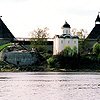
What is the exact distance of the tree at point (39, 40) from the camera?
114562 millimetres

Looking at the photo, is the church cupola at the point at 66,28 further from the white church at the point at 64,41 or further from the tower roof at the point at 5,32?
the tower roof at the point at 5,32

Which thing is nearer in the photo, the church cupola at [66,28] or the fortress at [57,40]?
the fortress at [57,40]

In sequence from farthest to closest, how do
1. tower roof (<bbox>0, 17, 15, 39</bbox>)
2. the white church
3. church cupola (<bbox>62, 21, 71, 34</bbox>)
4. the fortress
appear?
1. tower roof (<bbox>0, 17, 15, 39</bbox>)
2. church cupola (<bbox>62, 21, 71, 34</bbox>)
3. the white church
4. the fortress

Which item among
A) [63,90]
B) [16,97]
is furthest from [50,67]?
[16,97]

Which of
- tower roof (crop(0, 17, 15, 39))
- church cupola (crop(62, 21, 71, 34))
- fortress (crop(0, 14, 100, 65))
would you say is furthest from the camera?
tower roof (crop(0, 17, 15, 39))

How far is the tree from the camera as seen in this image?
114562mm

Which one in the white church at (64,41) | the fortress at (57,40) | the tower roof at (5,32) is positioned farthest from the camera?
the tower roof at (5,32)

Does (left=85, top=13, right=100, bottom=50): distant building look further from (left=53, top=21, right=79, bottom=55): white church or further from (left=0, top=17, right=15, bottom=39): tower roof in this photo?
(left=0, top=17, right=15, bottom=39): tower roof

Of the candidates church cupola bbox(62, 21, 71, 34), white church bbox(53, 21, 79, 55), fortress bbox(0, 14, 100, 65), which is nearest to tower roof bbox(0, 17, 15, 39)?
fortress bbox(0, 14, 100, 65)

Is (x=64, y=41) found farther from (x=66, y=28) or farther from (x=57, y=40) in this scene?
(x=66, y=28)

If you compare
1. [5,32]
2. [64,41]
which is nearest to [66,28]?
[64,41]

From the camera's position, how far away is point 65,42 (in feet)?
384

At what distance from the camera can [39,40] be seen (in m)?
117

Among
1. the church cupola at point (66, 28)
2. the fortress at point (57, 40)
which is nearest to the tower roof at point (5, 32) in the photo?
the fortress at point (57, 40)
